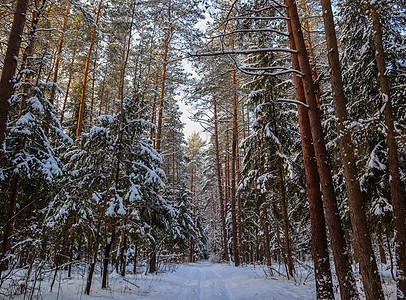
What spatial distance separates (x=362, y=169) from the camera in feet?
25.0

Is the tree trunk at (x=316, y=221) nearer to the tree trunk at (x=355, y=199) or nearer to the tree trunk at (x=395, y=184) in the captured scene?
the tree trunk at (x=355, y=199)

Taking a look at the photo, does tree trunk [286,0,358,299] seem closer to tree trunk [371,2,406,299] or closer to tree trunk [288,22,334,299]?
tree trunk [288,22,334,299]

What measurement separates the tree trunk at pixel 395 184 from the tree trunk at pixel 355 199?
50.1 inches

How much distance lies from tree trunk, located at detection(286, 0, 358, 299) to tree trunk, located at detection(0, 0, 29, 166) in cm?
613

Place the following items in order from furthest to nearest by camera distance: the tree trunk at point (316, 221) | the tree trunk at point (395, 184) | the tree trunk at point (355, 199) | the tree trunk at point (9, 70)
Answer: the tree trunk at point (395, 184) < the tree trunk at point (316, 221) < the tree trunk at point (9, 70) < the tree trunk at point (355, 199)

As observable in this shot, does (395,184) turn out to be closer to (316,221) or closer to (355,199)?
(355,199)

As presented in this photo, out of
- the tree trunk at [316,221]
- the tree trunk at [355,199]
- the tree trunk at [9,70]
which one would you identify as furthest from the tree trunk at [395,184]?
the tree trunk at [9,70]

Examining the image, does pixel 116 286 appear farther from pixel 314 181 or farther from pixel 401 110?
pixel 401 110

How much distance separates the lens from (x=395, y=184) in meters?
5.75

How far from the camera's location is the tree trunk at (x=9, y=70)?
4.69 m

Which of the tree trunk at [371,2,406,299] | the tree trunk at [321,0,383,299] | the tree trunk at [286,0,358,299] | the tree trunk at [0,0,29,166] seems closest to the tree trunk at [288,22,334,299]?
the tree trunk at [286,0,358,299]

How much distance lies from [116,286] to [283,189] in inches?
270

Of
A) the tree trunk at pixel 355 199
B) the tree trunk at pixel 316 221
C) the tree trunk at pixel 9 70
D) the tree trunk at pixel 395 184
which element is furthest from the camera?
the tree trunk at pixel 395 184

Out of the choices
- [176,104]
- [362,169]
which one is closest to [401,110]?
[362,169]
